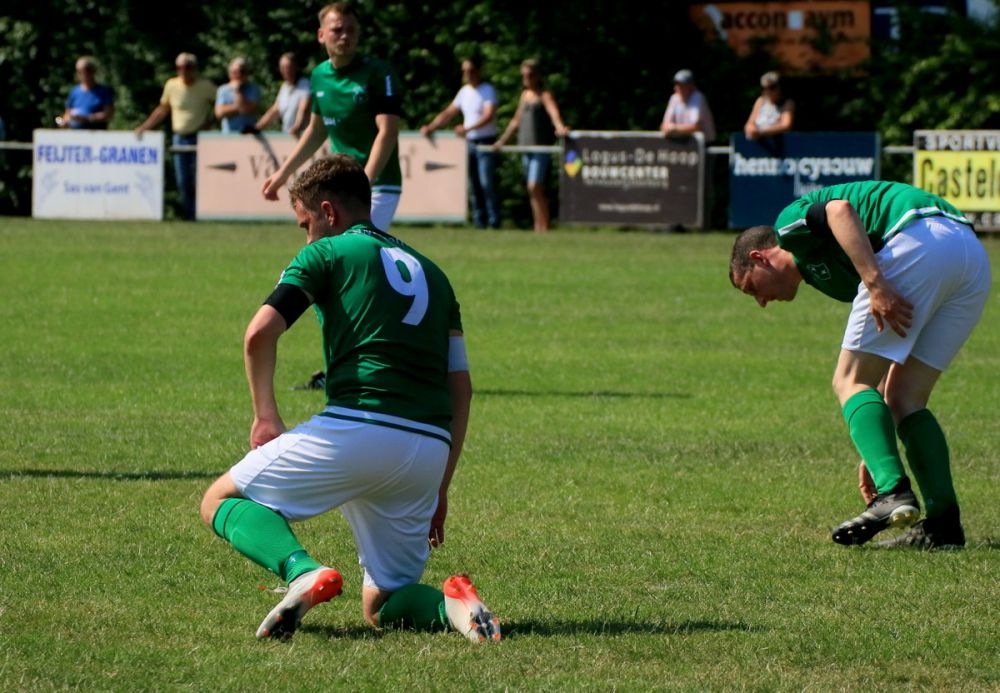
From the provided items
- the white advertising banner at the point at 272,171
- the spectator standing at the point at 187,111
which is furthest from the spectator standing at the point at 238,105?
the white advertising banner at the point at 272,171

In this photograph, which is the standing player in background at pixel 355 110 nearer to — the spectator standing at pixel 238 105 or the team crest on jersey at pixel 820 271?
the team crest on jersey at pixel 820 271

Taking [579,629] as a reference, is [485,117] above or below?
above

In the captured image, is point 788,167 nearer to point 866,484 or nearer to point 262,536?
point 866,484

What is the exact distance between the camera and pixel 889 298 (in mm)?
6270

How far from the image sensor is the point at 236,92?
82.0 ft

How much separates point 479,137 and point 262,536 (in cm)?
1908

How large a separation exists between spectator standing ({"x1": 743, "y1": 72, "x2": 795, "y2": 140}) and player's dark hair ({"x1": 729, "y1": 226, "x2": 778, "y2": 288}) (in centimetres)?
1656

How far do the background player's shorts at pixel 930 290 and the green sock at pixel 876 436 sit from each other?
171 millimetres

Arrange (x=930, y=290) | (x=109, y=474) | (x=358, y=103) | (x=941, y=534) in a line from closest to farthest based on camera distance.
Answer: (x=930, y=290), (x=941, y=534), (x=109, y=474), (x=358, y=103)

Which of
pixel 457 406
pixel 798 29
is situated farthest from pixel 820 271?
pixel 798 29

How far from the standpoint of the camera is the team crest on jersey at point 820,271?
644cm

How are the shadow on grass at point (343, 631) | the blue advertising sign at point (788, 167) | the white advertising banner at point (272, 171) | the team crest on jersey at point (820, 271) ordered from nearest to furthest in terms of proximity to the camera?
the shadow on grass at point (343, 631) < the team crest on jersey at point (820, 271) < the blue advertising sign at point (788, 167) < the white advertising banner at point (272, 171)

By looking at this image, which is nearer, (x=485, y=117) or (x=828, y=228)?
(x=828, y=228)

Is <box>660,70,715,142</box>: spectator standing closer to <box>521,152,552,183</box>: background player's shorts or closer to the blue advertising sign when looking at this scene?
the blue advertising sign
